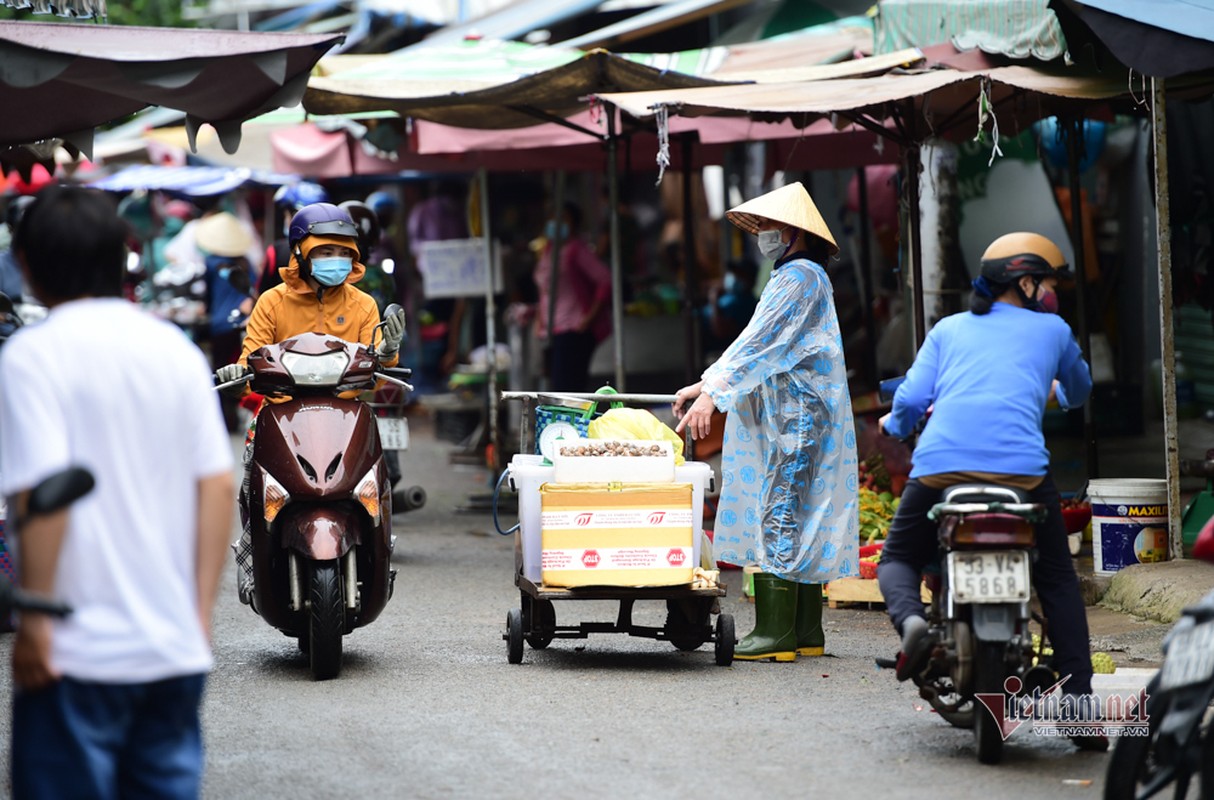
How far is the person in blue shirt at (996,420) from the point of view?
5277mm

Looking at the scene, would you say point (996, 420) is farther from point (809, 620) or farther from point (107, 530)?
point (107, 530)

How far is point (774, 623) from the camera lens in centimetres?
720

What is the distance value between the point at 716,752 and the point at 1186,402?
10132 millimetres

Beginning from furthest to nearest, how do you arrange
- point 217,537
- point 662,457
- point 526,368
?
point 526,368 → point 662,457 → point 217,537

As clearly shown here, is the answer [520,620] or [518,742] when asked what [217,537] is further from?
[520,620]

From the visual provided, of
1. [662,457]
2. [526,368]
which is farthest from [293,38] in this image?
[526,368]

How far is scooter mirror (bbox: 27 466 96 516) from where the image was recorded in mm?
3170

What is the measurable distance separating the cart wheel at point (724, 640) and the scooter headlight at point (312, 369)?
190 cm

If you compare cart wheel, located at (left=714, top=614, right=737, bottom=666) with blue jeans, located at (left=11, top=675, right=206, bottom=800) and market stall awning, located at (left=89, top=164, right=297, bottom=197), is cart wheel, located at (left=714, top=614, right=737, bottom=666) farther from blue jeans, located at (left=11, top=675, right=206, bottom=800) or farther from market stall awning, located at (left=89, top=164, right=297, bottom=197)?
market stall awning, located at (left=89, top=164, right=297, bottom=197)

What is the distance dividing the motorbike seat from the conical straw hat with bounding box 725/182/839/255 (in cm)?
197

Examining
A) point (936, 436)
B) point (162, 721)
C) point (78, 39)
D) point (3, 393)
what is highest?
point (78, 39)

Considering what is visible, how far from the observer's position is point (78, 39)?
6324 millimetres

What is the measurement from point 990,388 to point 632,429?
213cm

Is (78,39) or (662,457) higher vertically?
(78,39)
